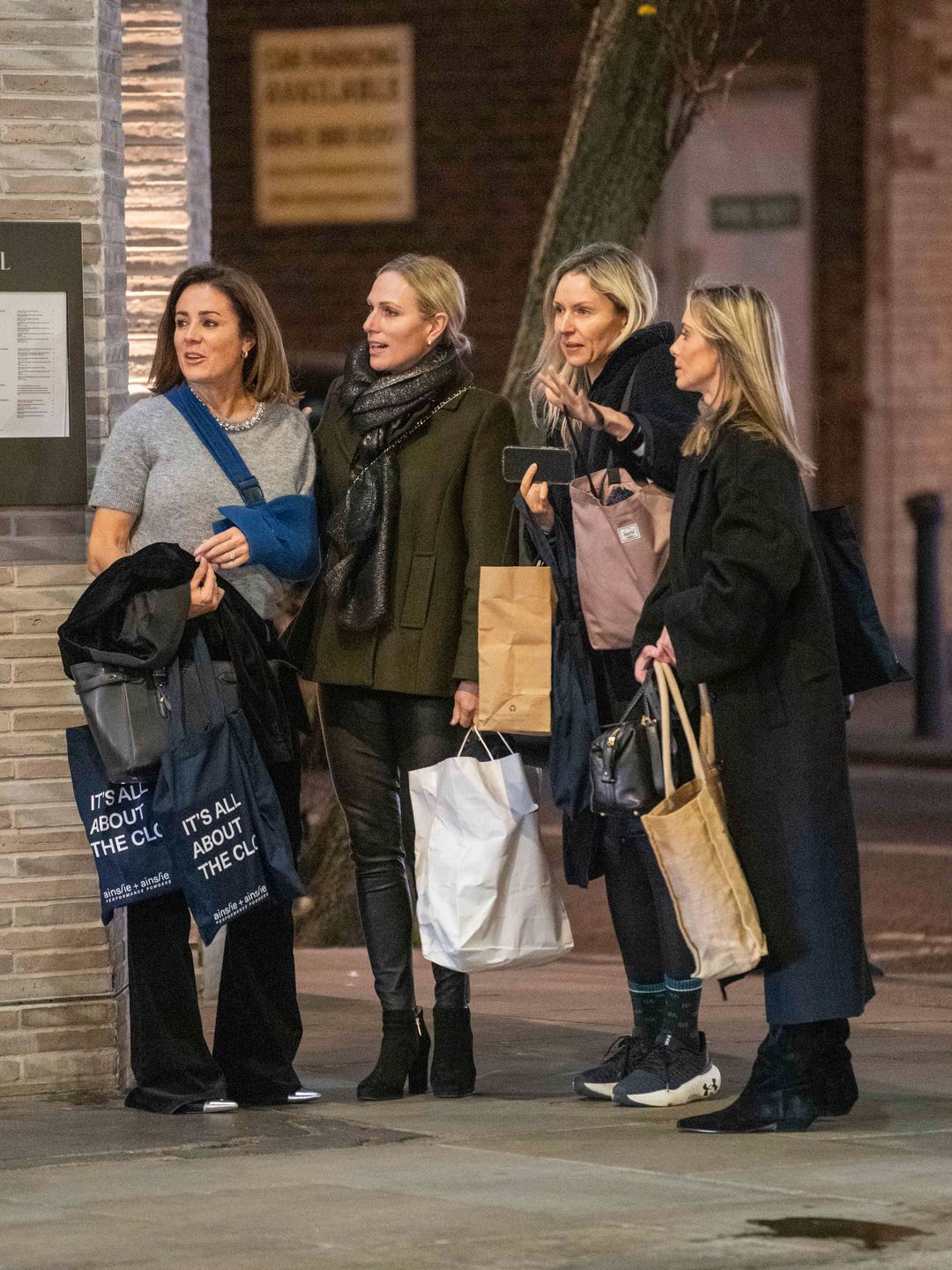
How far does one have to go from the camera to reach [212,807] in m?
5.98

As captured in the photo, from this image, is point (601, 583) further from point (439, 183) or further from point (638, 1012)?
point (439, 183)

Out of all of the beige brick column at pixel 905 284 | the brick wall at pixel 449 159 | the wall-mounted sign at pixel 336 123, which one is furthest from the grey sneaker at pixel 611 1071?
the wall-mounted sign at pixel 336 123

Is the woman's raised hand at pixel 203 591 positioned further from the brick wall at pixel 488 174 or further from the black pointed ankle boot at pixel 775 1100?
the brick wall at pixel 488 174

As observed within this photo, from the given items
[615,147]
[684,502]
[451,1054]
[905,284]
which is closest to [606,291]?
[684,502]

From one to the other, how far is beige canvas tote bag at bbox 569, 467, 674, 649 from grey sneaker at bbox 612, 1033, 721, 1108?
0.95 m

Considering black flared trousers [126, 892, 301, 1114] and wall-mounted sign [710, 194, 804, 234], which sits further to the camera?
wall-mounted sign [710, 194, 804, 234]

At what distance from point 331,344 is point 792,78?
12.9ft

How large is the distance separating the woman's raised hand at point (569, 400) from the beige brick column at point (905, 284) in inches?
545

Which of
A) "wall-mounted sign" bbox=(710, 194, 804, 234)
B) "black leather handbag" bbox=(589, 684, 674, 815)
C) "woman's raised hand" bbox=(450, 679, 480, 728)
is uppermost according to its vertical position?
"wall-mounted sign" bbox=(710, 194, 804, 234)

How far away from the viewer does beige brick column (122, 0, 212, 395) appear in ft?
26.3

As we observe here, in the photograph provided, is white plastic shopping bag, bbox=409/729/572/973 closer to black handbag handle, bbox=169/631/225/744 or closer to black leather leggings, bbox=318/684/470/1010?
black leather leggings, bbox=318/684/470/1010

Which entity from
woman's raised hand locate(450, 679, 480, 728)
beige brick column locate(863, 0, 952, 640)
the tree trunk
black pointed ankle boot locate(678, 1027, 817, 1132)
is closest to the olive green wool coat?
woman's raised hand locate(450, 679, 480, 728)

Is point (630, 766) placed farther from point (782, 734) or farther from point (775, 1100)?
point (775, 1100)

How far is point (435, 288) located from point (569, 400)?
0.57 metres
